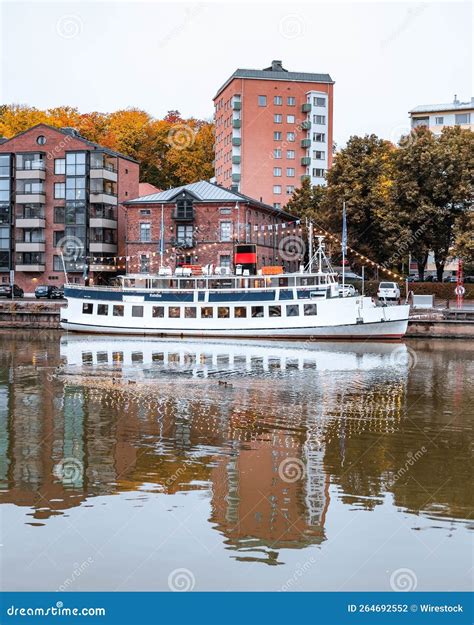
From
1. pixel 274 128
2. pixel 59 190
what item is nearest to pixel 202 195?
pixel 59 190

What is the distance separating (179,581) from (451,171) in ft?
186

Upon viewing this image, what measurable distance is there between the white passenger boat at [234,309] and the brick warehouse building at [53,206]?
59.3ft

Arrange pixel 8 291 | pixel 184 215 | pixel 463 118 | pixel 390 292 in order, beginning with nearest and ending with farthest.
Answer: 1. pixel 390 292
2. pixel 184 215
3. pixel 8 291
4. pixel 463 118

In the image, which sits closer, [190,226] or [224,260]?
[190,226]

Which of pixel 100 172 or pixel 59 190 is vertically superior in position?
pixel 100 172

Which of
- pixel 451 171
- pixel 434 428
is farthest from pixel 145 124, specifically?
pixel 434 428

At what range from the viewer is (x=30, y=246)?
72.6 metres

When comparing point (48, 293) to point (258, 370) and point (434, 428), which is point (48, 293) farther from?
point (434, 428)

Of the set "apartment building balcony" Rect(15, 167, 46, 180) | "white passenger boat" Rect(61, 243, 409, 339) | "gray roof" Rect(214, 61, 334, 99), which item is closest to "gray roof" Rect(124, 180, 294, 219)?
"apartment building balcony" Rect(15, 167, 46, 180)

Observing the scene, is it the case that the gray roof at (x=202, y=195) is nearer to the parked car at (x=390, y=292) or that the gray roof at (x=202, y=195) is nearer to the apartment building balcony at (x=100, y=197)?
the apartment building balcony at (x=100, y=197)

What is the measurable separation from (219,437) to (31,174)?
5853 cm

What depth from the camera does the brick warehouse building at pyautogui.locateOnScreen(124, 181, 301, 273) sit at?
67375 mm

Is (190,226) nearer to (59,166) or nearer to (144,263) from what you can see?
(144,263)

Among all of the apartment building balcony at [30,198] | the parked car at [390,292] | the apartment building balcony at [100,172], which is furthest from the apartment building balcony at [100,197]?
the parked car at [390,292]
